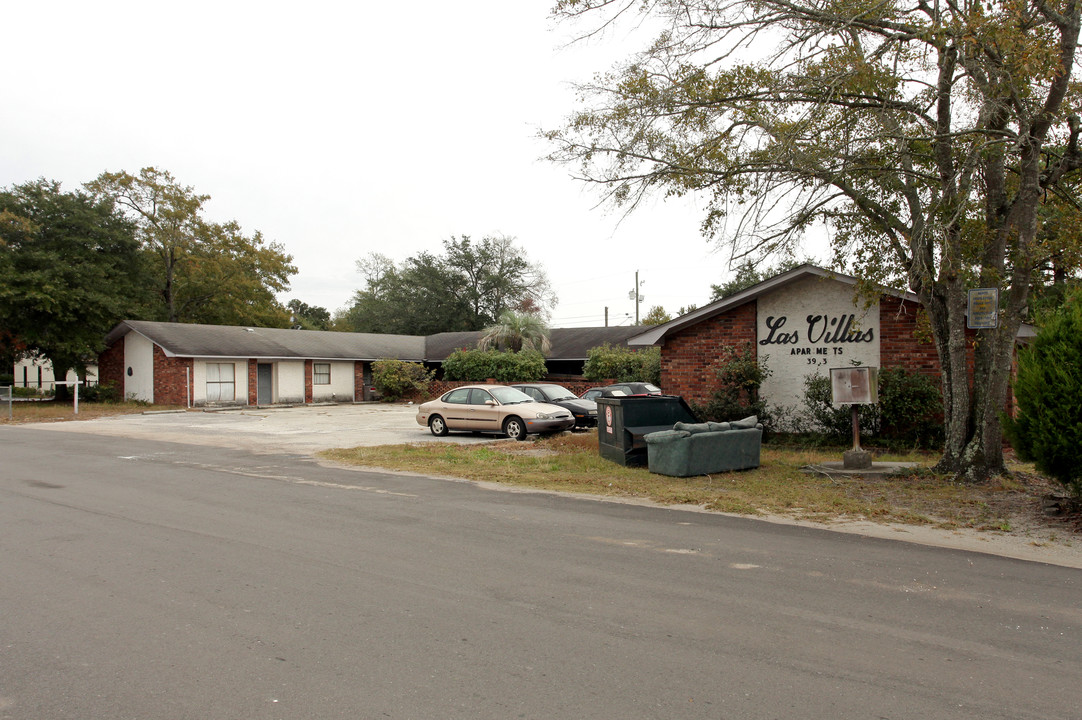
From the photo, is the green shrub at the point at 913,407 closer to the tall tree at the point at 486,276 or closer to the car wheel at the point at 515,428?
the car wheel at the point at 515,428

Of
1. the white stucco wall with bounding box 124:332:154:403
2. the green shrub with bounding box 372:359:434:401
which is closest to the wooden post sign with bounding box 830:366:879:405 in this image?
the green shrub with bounding box 372:359:434:401

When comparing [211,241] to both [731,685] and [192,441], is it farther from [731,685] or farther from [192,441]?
[731,685]

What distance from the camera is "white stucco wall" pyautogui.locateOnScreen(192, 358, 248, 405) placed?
33.2 m

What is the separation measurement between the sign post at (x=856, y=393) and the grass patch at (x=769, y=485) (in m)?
0.57

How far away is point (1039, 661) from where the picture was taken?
430 centimetres

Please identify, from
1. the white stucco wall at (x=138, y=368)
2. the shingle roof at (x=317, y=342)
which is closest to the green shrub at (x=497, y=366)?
the shingle roof at (x=317, y=342)

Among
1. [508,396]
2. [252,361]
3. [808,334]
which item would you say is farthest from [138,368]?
[808,334]

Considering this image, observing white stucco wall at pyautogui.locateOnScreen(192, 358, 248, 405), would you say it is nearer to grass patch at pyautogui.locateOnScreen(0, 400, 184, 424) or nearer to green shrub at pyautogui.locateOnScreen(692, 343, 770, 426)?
grass patch at pyautogui.locateOnScreen(0, 400, 184, 424)

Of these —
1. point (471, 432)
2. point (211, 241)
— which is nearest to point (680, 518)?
point (471, 432)

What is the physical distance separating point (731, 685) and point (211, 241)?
171 ft

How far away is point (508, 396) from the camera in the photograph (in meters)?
19.1

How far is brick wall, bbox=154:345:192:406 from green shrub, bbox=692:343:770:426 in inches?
996

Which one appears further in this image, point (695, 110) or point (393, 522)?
point (695, 110)

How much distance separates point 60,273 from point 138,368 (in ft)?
17.6
